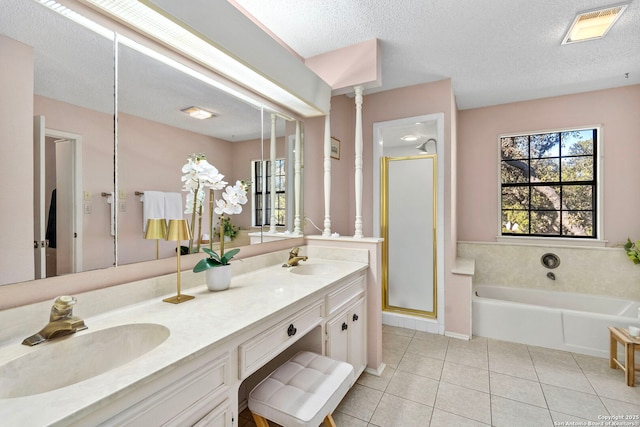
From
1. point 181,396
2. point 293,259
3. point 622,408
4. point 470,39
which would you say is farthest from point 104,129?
point 622,408

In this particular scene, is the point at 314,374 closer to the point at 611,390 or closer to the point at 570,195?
the point at 611,390

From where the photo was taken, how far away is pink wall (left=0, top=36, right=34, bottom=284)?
0.95 meters

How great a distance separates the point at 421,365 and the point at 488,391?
1.64 ft

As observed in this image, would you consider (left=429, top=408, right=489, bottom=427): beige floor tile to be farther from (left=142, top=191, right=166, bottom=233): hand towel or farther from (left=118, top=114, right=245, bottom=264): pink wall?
(left=142, top=191, right=166, bottom=233): hand towel

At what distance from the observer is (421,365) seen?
7.89ft

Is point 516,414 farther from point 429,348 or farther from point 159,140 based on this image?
point 159,140

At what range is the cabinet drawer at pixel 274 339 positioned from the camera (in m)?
1.08

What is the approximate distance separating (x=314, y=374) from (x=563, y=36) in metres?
3.03

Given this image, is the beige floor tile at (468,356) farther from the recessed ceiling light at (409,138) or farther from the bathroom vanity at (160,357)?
the recessed ceiling light at (409,138)

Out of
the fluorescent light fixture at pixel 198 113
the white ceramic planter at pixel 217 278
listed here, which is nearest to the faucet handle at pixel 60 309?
the white ceramic planter at pixel 217 278

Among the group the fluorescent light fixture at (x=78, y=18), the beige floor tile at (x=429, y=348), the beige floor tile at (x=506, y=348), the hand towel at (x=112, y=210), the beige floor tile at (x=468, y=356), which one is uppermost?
the fluorescent light fixture at (x=78, y=18)

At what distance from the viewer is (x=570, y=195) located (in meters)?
3.53

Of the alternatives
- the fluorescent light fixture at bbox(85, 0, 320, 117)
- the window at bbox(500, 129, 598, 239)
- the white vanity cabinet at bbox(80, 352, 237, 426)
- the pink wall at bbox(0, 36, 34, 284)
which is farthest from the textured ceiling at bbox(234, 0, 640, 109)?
the white vanity cabinet at bbox(80, 352, 237, 426)

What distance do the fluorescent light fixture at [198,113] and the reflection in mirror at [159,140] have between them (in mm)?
16
